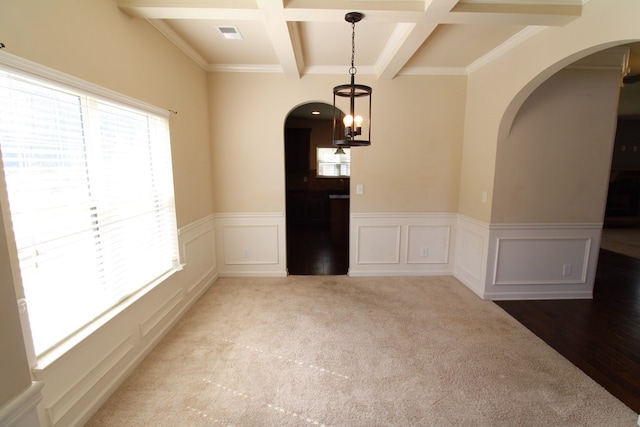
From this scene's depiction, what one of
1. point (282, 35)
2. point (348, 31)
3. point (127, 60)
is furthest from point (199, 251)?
point (348, 31)

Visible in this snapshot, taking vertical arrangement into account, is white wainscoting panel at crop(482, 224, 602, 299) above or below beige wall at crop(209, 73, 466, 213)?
below

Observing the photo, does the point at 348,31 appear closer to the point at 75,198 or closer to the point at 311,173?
the point at 75,198

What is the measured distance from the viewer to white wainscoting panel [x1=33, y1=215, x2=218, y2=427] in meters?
1.54

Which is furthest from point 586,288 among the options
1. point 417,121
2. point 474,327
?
point 417,121

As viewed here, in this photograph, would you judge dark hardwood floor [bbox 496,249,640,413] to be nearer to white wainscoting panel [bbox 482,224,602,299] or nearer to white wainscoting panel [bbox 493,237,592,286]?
white wainscoting panel [bbox 482,224,602,299]

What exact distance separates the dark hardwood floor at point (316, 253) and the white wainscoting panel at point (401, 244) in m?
0.44

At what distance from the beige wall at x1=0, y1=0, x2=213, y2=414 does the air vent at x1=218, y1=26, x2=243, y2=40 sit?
0.52 metres

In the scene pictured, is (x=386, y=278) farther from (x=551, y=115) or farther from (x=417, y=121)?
(x=551, y=115)

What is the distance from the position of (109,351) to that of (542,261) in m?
4.22

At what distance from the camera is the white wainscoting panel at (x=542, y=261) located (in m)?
3.28

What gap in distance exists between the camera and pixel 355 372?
2133 millimetres

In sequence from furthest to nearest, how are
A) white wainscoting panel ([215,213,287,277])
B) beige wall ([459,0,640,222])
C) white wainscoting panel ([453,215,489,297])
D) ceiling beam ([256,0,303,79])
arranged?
1. white wainscoting panel ([215,213,287,277])
2. white wainscoting panel ([453,215,489,297])
3. ceiling beam ([256,0,303,79])
4. beige wall ([459,0,640,222])

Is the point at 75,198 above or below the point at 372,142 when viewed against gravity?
below

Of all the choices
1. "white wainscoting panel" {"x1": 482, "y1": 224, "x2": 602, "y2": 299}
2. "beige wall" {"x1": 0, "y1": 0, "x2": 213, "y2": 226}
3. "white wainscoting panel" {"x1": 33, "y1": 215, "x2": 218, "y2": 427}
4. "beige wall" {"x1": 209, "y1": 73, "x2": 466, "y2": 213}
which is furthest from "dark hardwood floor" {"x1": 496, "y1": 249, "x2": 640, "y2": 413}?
"beige wall" {"x1": 0, "y1": 0, "x2": 213, "y2": 226}
